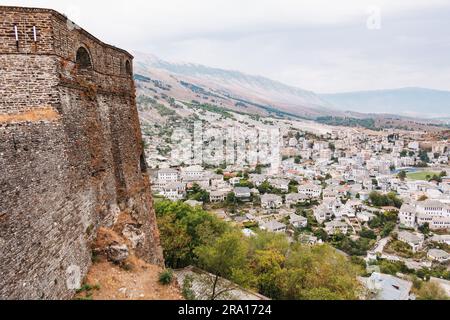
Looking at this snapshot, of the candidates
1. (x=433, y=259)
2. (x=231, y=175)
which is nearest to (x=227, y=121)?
(x=231, y=175)

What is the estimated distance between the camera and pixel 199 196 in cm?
7062

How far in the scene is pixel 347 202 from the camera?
73.2 meters

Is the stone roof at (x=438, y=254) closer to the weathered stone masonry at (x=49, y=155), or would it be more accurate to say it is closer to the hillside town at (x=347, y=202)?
the hillside town at (x=347, y=202)

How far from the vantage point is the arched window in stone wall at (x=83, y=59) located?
1163cm

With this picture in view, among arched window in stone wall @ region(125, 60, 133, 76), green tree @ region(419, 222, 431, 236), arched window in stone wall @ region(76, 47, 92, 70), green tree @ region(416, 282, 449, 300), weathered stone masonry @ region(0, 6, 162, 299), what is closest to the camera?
weathered stone masonry @ region(0, 6, 162, 299)

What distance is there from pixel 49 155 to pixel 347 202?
230 ft

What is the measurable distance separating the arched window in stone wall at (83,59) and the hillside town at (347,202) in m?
21.7

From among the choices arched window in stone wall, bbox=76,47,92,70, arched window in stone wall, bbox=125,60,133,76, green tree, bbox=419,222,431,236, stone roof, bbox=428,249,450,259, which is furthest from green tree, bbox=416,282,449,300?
green tree, bbox=419,222,431,236

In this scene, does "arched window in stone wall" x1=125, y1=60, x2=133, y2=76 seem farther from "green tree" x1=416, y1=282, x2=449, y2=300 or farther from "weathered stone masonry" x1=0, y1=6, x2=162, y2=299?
"green tree" x1=416, y1=282, x2=449, y2=300

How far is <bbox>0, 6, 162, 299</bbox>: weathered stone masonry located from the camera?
787 centimetres

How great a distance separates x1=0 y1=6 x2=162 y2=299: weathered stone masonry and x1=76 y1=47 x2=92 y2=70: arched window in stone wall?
0.03m

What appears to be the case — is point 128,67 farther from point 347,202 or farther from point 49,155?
point 347,202

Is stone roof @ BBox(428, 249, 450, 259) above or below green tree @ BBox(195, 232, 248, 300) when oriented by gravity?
below
